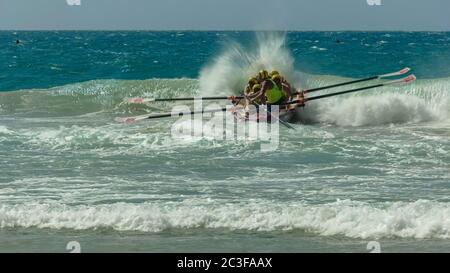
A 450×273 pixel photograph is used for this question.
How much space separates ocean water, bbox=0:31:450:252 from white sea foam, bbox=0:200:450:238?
0.02 m

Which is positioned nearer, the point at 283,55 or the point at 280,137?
the point at 280,137

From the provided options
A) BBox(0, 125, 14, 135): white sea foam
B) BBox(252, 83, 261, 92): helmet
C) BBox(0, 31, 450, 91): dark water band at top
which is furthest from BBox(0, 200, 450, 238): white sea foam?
BBox(0, 31, 450, 91): dark water band at top

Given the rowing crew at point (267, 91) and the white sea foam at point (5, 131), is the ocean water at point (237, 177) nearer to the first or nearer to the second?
the white sea foam at point (5, 131)

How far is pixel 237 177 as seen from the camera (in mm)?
13789

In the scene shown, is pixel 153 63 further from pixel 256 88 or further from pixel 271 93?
pixel 271 93

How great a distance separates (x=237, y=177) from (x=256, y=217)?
10.3 feet

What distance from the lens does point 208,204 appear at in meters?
11.5

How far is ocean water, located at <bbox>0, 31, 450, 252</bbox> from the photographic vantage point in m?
10.1

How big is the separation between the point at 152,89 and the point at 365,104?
39.3 ft

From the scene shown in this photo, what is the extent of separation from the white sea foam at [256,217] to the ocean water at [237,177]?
→ 0.07 ft

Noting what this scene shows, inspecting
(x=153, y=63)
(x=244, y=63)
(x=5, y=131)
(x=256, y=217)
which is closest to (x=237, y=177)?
(x=256, y=217)
